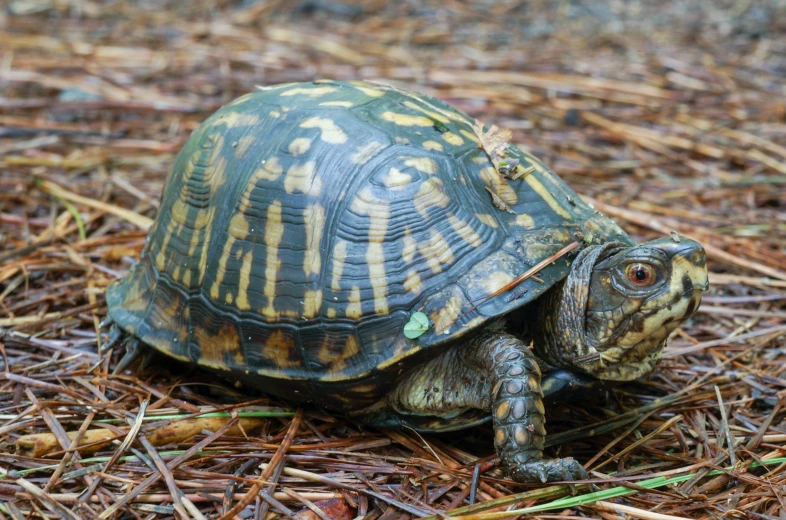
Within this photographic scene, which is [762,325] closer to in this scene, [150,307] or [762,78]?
[150,307]

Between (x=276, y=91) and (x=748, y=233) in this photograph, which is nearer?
(x=276, y=91)

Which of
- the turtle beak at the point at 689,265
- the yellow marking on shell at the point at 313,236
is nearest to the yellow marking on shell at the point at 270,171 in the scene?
the yellow marking on shell at the point at 313,236

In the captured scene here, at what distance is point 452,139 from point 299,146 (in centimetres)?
61

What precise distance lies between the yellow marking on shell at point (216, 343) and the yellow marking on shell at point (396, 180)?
838mm

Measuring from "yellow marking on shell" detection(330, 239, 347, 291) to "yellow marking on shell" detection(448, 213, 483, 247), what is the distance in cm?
41

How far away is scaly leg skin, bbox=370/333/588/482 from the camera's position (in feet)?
7.89

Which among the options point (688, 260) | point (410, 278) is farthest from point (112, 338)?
point (688, 260)

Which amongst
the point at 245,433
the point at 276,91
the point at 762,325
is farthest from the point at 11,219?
the point at 762,325

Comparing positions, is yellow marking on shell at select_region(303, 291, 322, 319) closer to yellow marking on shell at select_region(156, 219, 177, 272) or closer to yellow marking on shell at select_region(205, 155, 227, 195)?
yellow marking on shell at select_region(205, 155, 227, 195)

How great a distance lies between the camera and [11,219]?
4344mm

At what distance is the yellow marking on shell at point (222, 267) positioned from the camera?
9.55 ft

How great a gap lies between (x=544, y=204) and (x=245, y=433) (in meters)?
1.47

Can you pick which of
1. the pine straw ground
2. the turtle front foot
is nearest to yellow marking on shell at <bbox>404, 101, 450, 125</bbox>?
the pine straw ground

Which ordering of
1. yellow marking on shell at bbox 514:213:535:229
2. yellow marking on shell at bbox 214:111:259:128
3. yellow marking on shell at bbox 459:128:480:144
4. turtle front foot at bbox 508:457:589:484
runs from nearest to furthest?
turtle front foot at bbox 508:457:589:484 < yellow marking on shell at bbox 514:213:535:229 < yellow marking on shell at bbox 459:128:480:144 < yellow marking on shell at bbox 214:111:259:128
